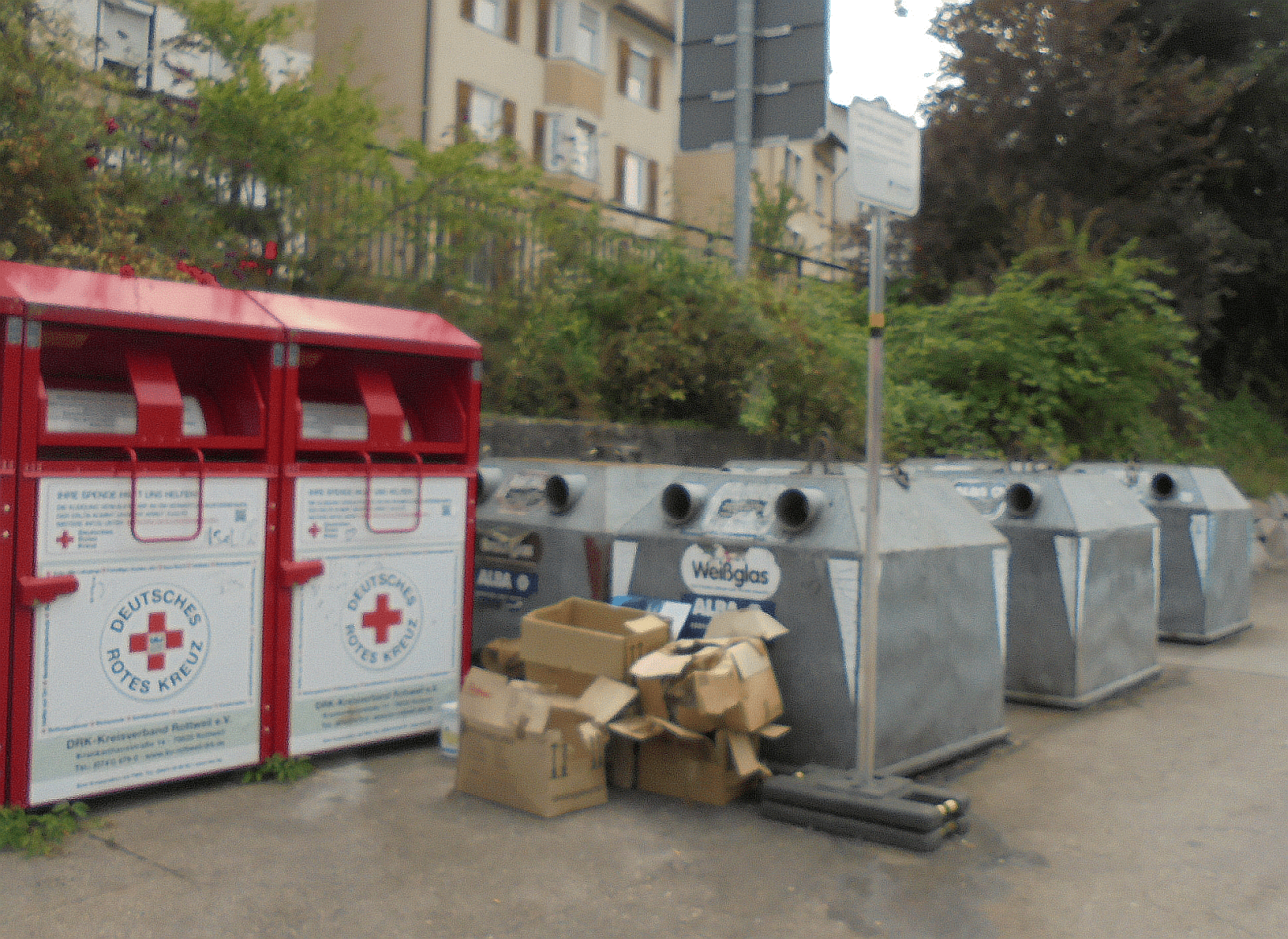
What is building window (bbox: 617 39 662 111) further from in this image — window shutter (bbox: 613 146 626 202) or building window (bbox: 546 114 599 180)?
building window (bbox: 546 114 599 180)

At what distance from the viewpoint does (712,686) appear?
3.94 m

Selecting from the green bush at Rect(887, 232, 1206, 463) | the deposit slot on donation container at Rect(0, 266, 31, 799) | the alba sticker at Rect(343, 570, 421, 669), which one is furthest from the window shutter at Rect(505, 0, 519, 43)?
the deposit slot on donation container at Rect(0, 266, 31, 799)

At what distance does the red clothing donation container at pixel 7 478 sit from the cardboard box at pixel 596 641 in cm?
174

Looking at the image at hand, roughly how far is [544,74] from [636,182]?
3.98m

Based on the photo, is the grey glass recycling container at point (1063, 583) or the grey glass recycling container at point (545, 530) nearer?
the grey glass recycling container at point (545, 530)

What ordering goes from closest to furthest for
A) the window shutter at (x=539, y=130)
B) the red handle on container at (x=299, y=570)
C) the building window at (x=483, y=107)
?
1. the red handle on container at (x=299, y=570)
2. the building window at (x=483, y=107)
3. the window shutter at (x=539, y=130)

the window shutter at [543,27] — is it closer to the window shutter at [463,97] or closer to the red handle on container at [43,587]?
the window shutter at [463,97]

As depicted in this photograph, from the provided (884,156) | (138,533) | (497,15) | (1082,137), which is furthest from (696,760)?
(497,15)

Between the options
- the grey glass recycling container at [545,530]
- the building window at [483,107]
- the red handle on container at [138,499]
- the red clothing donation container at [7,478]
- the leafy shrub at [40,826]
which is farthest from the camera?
the building window at [483,107]

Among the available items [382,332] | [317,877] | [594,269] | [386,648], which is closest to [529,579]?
[386,648]

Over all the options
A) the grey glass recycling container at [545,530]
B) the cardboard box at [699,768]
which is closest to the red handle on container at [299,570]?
the grey glass recycling container at [545,530]

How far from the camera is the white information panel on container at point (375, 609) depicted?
444 cm

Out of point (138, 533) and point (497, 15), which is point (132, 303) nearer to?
point (138, 533)

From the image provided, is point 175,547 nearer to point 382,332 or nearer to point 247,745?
point 247,745
